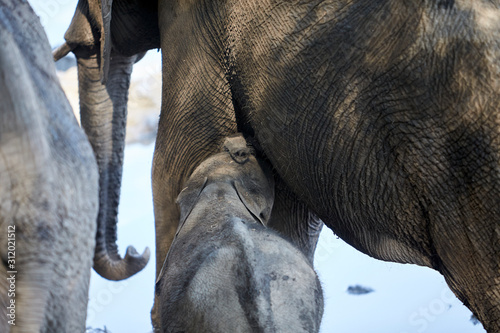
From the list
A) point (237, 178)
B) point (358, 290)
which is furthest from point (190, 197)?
point (358, 290)

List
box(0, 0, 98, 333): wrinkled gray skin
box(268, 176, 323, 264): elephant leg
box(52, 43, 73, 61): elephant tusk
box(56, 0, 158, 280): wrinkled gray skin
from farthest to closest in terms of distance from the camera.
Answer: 1. box(52, 43, 73, 61): elephant tusk
2. box(56, 0, 158, 280): wrinkled gray skin
3. box(268, 176, 323, 264): elephant leg
4. box(0, 0, 98, 333): wrinkled gray skin

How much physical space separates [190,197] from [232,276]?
0.21 metres

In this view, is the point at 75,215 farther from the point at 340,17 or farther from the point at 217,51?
the point at 217,51

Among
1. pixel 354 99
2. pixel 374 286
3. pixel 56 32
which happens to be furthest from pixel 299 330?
pixel 56 32

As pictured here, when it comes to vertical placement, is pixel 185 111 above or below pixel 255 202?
above

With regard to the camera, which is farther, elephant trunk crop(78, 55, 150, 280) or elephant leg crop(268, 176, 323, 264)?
elephant trunk crop(78, 55, 150, 280)

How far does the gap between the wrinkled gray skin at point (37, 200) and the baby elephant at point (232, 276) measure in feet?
0.98

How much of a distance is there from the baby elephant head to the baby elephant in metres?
0.01

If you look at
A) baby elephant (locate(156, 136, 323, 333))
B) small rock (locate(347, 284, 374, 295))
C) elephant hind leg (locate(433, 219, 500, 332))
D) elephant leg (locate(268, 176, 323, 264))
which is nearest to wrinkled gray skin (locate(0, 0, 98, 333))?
baby elephant (locate(156, 136, 323, 333))

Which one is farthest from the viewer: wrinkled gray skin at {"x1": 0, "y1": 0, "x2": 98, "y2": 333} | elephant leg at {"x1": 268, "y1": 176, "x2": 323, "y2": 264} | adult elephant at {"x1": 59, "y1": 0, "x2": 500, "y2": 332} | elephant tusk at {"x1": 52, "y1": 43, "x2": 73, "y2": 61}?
elephant tusk at {"x1": 52, "y1": 43, "x2": 73, "y2": 61}

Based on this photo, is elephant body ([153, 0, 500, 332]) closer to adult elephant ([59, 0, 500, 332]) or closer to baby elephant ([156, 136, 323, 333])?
adult elephant ([59, 0, 500, 332])

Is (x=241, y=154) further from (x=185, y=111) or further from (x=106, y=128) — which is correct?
(x=106, y=128)

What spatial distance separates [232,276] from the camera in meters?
0.82

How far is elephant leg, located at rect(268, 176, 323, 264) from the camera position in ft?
3.84
